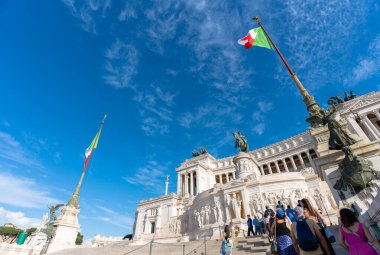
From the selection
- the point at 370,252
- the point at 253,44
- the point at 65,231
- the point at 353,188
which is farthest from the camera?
the point at 65,231

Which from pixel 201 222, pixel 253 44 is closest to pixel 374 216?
pixel 253 44

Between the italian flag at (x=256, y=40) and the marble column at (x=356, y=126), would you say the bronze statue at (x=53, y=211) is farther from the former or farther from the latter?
the marble column at (x=356, y=126)

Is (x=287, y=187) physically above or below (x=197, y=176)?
below

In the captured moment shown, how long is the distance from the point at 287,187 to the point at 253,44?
15.4 meters

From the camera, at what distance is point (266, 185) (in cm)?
2255

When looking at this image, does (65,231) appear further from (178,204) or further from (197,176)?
(197,176)

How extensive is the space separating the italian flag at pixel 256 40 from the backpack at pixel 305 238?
1491 cm

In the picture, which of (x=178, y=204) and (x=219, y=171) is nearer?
(x=178, y=204)

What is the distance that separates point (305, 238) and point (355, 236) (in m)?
0.73

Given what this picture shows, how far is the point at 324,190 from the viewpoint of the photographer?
69.1 ft

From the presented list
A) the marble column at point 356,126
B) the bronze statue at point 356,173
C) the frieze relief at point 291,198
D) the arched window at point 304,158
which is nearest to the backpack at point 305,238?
the bronze statue at point 356,173

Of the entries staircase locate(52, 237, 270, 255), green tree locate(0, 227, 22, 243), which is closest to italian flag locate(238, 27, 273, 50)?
staircase locate(52, 237, 270, 255)

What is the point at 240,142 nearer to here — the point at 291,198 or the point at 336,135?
the point at 291,198

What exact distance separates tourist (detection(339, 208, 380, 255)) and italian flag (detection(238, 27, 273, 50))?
14860 millimetres
